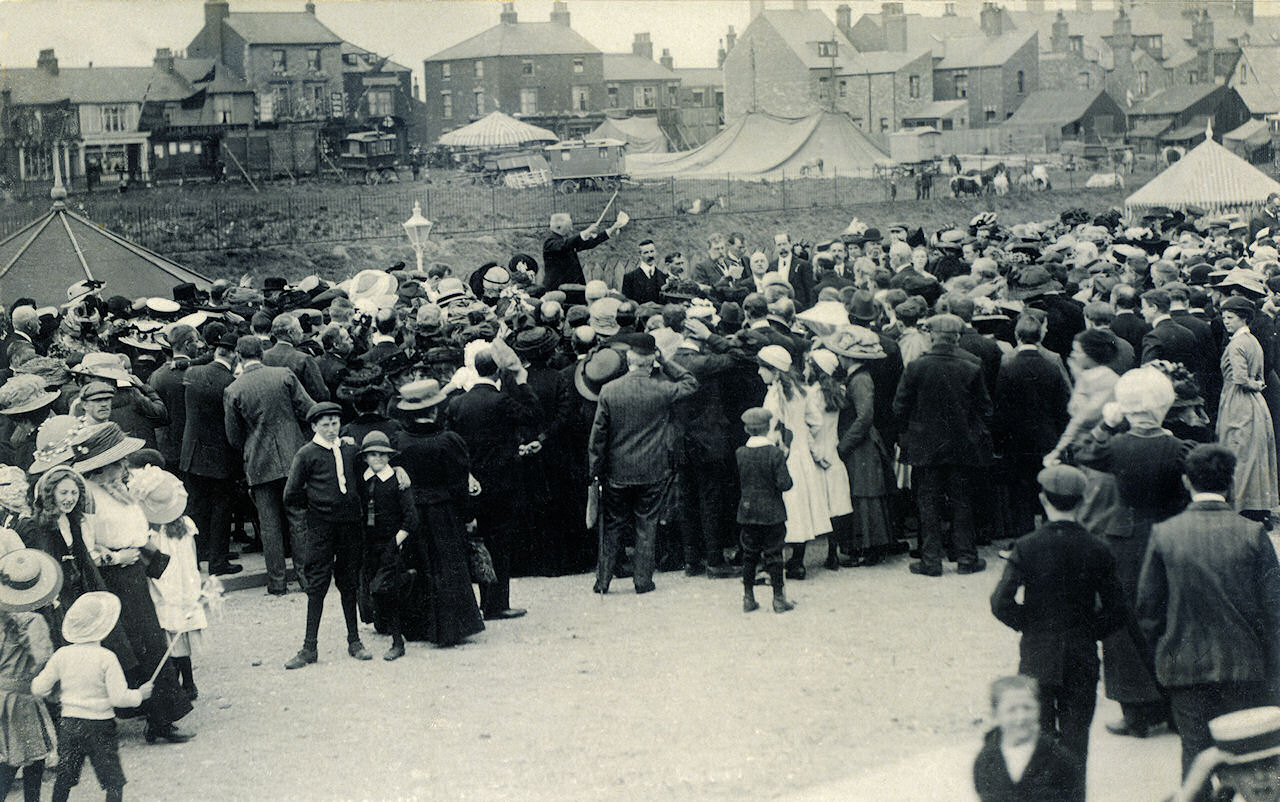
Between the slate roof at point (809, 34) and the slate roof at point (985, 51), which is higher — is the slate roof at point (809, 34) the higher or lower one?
the lower one

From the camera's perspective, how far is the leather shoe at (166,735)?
21.2 feet

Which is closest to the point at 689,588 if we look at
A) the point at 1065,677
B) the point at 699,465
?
the point at 699,465

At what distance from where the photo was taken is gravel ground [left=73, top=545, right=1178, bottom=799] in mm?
5891

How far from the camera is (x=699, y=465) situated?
29.7 feet

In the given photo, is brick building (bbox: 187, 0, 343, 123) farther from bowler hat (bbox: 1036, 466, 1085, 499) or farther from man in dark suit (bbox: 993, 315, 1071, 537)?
bowler hat (bbox: 1036, 466, 1085, 499)

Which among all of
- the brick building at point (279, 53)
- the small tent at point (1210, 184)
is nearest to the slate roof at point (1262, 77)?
the small tent at point (1210, 184)

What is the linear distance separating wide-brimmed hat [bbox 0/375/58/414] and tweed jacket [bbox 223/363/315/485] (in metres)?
1.43

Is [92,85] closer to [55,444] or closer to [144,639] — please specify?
[55,444]

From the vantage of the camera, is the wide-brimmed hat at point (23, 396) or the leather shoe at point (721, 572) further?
the leather shoe at point (721, 572)

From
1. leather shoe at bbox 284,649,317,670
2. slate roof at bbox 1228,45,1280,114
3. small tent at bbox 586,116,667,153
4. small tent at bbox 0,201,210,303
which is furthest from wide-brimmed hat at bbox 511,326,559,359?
small tent at bbox 586,116,667,153

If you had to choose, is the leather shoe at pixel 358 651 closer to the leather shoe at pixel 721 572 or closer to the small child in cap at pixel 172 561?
the small child in cap at pixel 172 561

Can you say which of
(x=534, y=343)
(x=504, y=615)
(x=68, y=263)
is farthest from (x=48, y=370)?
(x=68, y=263)

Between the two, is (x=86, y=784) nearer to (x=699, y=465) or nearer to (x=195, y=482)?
(x=195, y=482)

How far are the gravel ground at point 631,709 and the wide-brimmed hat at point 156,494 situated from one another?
1146mm
